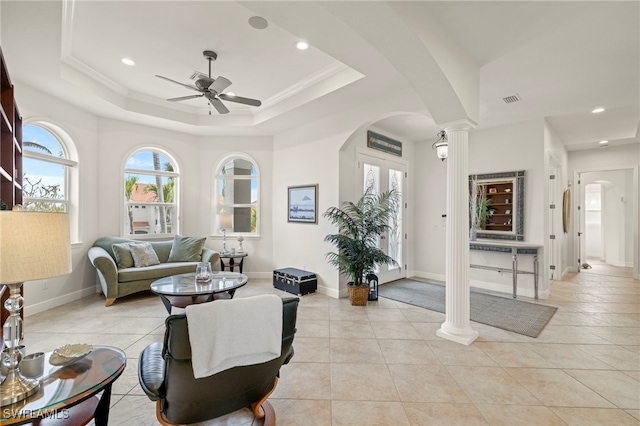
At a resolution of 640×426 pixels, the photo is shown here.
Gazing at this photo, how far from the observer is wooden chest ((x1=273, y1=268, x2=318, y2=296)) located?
15.5ft

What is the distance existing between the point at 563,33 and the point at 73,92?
227 inches

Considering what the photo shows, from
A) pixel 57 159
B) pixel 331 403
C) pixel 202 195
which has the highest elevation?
pixel 57 159

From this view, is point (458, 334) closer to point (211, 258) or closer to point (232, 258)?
point (211, 258)

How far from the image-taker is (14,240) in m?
1.19

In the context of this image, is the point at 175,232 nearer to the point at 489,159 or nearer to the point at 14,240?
the point at 14,240

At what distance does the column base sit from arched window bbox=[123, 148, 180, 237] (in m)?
5.06

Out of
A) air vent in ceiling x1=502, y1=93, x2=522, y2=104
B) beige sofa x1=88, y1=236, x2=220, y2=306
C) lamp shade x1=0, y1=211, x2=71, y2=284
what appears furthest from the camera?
beige sofa x1=88, y1=236, x2=220, y2=306

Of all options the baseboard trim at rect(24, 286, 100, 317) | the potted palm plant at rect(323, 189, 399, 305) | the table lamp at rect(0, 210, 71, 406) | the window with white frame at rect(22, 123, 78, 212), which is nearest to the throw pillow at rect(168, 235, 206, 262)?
the baseboard trim at rect(24, 286, 100, 317)

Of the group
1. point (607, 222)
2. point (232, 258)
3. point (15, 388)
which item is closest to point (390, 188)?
point (232, 258)

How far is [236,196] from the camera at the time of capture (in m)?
6.26

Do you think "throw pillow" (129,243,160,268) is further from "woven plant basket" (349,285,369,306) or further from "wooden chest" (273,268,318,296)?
"woven plant basket" (349,285,369,306)

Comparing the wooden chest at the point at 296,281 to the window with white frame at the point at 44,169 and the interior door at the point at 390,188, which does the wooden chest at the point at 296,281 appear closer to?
the interior door at the point at 390,188

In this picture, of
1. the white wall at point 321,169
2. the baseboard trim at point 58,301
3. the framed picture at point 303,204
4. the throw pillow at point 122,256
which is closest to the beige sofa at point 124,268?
the throw pillow at point 122,256

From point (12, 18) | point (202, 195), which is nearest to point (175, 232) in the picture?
point (202, 195)
